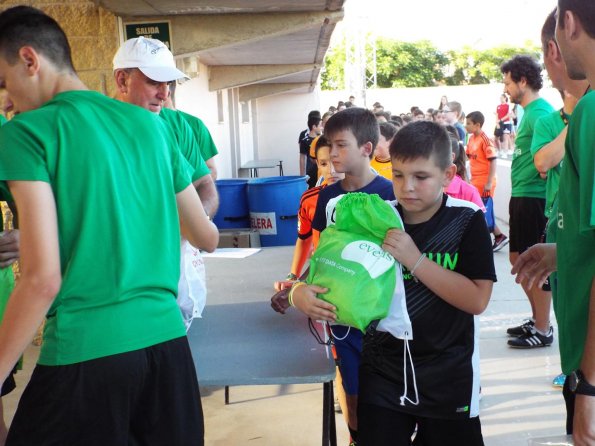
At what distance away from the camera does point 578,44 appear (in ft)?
5.48

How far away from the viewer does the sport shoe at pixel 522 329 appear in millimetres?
5605

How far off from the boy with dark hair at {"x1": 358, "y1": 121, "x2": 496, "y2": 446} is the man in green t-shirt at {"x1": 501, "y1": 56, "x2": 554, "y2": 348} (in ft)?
9.87

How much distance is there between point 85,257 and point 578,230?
4.03 ft

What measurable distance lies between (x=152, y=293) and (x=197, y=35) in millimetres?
4842

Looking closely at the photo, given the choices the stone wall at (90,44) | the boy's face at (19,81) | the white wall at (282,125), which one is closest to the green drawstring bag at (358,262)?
the boy's face at (19,81)

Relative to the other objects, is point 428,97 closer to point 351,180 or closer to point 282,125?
point 282,125

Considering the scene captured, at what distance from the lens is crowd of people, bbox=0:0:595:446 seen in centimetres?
168

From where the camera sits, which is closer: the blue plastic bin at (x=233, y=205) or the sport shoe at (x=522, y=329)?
the sport shoe at (x=522, y=329)

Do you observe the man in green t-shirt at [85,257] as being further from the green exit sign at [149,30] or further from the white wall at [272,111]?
the white wall at [272,111]

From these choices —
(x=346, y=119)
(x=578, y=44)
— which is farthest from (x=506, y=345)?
(x=578, y=44)

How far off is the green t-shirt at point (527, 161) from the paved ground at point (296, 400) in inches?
48.5

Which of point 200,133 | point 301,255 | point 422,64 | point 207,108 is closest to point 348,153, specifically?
point 301,255

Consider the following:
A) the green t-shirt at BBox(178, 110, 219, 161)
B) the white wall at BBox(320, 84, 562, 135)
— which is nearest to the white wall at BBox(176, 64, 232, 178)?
the green t-shirt at BBox(178, 110, 219, 161)

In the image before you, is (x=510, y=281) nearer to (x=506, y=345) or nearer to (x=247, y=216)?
(x=506, y=345)
